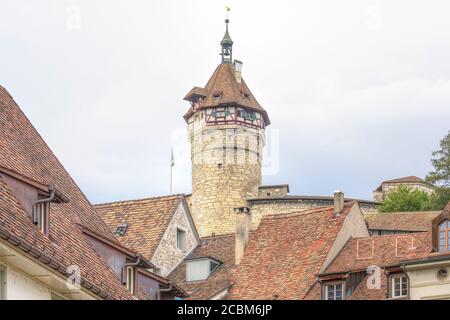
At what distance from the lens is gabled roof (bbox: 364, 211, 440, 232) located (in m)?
75.1

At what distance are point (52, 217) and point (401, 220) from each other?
184ft

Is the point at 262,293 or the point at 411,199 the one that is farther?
the point at 411,199

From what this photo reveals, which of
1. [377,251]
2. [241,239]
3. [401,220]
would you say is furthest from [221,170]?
[377,251]

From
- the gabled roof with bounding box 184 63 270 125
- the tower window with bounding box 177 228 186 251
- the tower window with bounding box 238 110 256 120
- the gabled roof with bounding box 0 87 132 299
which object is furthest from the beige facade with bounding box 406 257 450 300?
the tower window with bounding box 238 110 256 120

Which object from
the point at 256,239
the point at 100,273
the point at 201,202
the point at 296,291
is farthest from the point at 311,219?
the point at 201,202

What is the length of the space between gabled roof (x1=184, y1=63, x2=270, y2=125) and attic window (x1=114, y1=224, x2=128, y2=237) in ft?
167

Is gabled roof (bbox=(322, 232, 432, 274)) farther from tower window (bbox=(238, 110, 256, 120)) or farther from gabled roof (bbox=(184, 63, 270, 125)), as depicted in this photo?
tower window (bbox=(238, 110, 256, 120))

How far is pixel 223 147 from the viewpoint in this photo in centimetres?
9650

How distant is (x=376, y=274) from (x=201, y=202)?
5068cm

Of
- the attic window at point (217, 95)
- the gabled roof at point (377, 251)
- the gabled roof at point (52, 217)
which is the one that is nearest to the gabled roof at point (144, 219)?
the gabled roof at point (377, 251)

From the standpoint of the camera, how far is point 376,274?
4347 cm

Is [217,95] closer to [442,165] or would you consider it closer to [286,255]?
[442,165]
